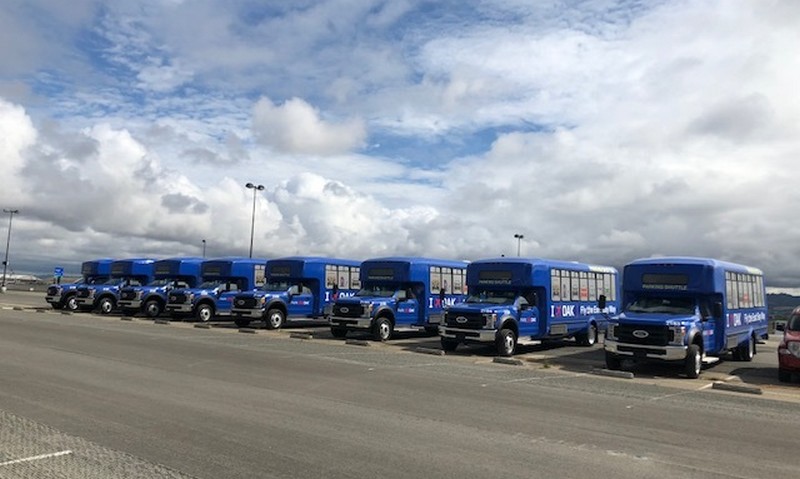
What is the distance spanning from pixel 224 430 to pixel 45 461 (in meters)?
2.04

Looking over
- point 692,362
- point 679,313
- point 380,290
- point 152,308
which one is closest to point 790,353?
point 692,362

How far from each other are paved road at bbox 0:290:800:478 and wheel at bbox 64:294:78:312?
21.0 metres

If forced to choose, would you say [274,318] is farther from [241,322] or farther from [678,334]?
[678,334]

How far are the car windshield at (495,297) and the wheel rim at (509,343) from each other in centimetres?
137

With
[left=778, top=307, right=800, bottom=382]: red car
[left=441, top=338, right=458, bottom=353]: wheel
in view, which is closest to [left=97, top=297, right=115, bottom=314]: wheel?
[left=441, top=338, right=458, bottom=353]: wheel

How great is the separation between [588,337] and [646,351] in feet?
26.8

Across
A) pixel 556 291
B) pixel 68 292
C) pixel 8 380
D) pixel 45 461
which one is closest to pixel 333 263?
pixel 556 291

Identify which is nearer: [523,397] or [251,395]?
[251,395]

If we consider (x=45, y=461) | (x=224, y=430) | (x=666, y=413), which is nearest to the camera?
(x=45, y=461)

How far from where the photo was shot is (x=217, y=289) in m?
31.8

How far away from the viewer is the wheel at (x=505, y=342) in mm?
19172

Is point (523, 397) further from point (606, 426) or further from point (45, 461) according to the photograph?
point (45, 461)

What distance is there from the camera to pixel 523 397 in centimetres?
1130

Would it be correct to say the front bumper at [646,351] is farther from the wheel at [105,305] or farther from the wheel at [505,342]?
the wheel at [105,305]
